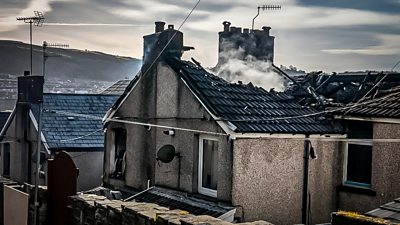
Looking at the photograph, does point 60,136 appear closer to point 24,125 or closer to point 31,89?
point 24,125

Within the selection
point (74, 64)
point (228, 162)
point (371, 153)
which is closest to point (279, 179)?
point (228, 162)

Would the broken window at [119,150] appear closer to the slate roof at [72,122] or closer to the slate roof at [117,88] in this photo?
the slate roof at [72,122]

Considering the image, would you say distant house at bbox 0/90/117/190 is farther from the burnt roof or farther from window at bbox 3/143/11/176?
the burnt roof

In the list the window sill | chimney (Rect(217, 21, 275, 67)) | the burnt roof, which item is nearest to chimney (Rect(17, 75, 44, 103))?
chimney (Rect(217, 21, 275, 67))

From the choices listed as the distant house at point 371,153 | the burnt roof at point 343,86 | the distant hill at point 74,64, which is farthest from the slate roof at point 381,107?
the distant hill at point 74,64

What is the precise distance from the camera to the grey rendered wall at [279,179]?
11398 mm

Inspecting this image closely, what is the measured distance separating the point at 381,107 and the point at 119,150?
8.03 m

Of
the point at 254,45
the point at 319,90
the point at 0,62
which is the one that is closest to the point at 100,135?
the point at 254,45

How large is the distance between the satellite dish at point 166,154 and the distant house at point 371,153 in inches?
162

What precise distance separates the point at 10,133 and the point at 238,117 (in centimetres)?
1693

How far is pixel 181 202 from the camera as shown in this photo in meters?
12.5

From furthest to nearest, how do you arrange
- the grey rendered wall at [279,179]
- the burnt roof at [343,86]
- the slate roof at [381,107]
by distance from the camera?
the burnt roof at [343,86] < the slate roof at [381,107] < the grey rendered wall at [279,179]

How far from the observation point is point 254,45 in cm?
1767

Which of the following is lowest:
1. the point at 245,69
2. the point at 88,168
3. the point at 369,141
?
the point at 88,168
